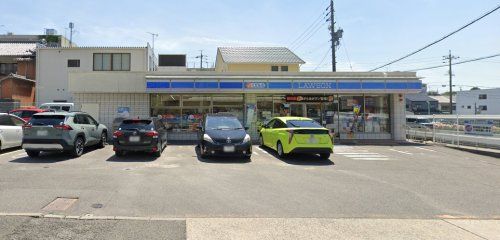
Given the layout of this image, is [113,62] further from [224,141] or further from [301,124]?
[301,124]

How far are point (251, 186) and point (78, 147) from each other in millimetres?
7716

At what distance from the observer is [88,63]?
106 feet

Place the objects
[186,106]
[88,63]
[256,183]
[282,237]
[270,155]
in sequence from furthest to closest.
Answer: [88,63]
[186,106]
[270,155]
[256,183]
[282,237]

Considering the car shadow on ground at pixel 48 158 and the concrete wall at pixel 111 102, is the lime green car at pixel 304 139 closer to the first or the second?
the car shadow on ground at pixel 48 158

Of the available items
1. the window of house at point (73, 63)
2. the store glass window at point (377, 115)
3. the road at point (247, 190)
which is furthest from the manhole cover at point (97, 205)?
the window of house at point (73, 63)

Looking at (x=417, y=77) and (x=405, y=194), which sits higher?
(x=417, y=77)

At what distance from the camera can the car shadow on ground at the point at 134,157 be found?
12742 millimetres

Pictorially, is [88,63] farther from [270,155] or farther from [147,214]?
[147,214]

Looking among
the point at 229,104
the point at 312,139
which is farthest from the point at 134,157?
the point at 229,104

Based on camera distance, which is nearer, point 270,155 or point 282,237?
point 282,237

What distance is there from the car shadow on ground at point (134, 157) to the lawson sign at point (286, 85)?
223 inches

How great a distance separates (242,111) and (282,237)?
52.2ft

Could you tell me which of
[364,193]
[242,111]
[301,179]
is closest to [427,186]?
[364,193]

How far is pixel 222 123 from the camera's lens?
1429 cm
